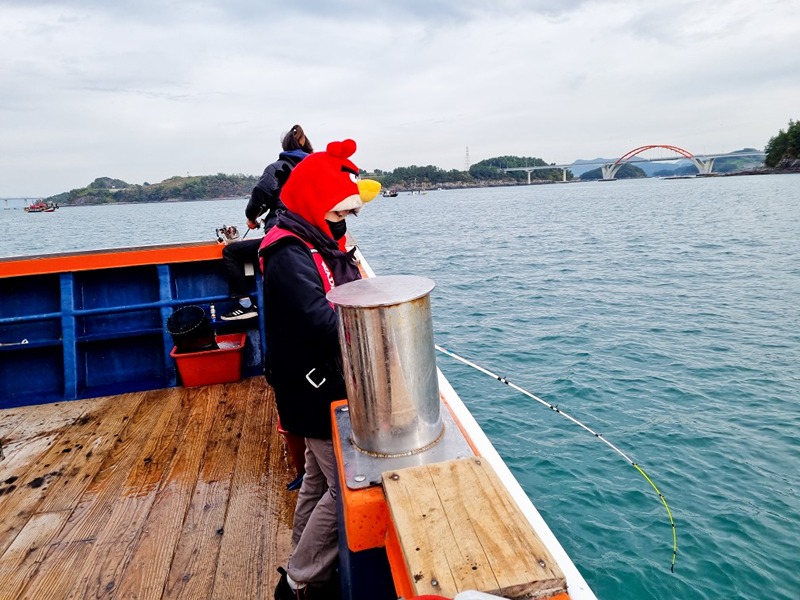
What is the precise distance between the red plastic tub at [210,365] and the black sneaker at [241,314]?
0.25 m

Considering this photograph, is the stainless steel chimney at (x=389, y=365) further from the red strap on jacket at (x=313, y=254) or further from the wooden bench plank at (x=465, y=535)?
the red strap on jacket at (x=313, y=254)

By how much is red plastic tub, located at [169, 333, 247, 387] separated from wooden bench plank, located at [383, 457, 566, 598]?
3761 millimetres

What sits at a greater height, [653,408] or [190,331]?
[190,331]

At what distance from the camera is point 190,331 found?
4582 mm

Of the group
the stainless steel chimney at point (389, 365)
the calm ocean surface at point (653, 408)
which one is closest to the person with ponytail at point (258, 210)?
the stainless steel chimney at point (389, 365)

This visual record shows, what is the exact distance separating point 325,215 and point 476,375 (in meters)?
8.19

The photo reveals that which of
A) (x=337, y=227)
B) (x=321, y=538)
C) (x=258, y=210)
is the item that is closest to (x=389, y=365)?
(x=337, y=227)

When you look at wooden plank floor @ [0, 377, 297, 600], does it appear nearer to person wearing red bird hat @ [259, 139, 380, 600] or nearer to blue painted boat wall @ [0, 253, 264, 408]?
blue painted boat wall @ [0, 253, 264, 408]

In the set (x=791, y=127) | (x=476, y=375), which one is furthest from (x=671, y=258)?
(x=791, y=127)

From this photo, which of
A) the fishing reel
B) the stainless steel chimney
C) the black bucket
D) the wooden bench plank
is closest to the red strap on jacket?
the stainless steel chimney

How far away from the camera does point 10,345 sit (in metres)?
4.64

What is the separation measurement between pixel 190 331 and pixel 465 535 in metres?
4.05

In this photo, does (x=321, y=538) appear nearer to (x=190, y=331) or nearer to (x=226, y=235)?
(x=190, y=331)

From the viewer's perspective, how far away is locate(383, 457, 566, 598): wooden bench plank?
3.37 ft
